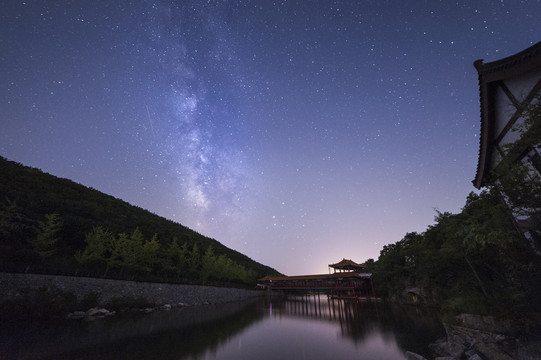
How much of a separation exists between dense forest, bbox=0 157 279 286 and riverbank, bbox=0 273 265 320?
62 cm

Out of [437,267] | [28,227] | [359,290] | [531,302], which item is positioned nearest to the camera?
[531,302]

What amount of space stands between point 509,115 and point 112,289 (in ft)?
100

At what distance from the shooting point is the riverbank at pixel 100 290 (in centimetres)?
1418

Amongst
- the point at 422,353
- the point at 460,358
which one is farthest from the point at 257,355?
the point at 460,358

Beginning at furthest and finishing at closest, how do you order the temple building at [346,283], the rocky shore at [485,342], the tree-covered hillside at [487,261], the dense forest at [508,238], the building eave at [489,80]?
1. the temple building at [346,283]
2. the building eave at [489,80]
3. the tree-covered hillside at [487,261]
4. the rocky shore at [485,342]
5. the dense forest at [508,238]

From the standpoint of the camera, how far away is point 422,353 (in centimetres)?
909

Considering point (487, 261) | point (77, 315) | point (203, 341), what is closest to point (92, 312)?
point (77, 315)

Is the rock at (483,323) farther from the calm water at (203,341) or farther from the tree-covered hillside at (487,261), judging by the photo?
the calm water at (203,341)

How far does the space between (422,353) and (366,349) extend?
232 cm

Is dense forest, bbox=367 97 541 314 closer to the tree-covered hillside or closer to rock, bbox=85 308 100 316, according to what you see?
the tree-covered hillside

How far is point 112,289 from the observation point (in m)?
20.1

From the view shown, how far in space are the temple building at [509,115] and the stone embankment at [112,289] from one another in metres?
26.8

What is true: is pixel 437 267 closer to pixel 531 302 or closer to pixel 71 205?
pixel 531 302

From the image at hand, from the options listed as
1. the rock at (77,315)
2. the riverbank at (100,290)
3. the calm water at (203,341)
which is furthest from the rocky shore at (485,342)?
the riverbank at (100,290)
